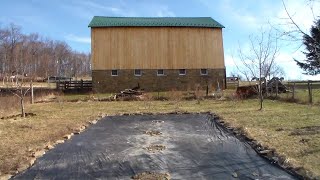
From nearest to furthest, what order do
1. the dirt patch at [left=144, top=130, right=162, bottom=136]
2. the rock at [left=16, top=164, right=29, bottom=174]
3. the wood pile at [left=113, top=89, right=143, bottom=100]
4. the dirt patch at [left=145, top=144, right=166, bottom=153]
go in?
the rock at [left=16, top=164, right=29, bottom=174] → the dirt patch at [left=145, top=144, right=166, bottom=153] → the dirt patch at [left=144, top=130, right=162, bottom=136] → the wood pile at [left=113, top=89, right=143, bottom=100]

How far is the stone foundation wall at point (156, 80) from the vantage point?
3606 centimetres

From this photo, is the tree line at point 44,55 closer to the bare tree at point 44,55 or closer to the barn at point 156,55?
the bare tree at point 44,55

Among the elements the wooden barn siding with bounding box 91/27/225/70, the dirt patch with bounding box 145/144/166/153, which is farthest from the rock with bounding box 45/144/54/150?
the wooden barn siding with bounding box 91/27/225/70

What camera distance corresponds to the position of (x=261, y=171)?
6.64 metres

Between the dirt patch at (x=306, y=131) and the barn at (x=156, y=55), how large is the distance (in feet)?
80.6

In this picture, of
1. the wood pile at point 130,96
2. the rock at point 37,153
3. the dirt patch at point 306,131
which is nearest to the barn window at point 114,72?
the wood pile at point 130,96

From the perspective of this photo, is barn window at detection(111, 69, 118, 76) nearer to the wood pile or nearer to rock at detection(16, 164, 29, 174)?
the wood pile

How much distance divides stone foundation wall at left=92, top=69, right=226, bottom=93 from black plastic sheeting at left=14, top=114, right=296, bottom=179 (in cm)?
2419

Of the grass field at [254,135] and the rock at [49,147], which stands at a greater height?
the grass field at [254,135]

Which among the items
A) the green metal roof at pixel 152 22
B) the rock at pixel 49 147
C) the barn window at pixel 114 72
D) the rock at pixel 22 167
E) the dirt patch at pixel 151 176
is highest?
the green metal roof at pixel 152 22

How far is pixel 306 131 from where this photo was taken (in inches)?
411

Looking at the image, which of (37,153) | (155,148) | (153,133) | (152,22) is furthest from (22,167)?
(152,22)

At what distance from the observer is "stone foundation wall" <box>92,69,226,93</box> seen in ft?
118

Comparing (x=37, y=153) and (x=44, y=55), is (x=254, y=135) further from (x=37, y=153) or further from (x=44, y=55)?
(x=44, y=55)
